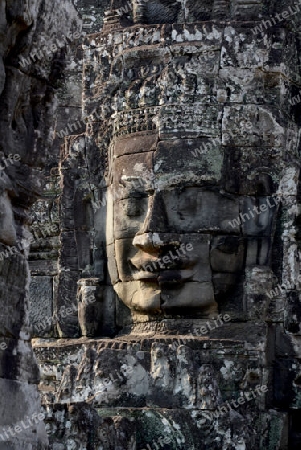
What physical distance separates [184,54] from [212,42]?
33cm

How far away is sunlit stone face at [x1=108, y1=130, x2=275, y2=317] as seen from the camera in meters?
15.7

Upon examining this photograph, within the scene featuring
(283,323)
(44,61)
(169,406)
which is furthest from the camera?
(283,323)

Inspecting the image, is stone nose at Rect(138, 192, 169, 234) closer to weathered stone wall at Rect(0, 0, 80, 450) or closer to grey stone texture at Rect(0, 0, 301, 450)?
grey stone texture at Rect(0, 0, 301, 450)

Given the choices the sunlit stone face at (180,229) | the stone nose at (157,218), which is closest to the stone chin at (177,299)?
the sunlit stone face at (180,229)

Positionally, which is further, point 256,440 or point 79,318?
point 79,318

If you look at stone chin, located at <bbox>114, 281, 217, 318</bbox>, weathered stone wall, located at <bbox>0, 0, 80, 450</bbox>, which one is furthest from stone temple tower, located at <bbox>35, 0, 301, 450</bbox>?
weathered stone wall, located at <bbox>0, 0, 80, 450</bbox>

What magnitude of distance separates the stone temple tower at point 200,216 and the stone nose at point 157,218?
0.8 inches

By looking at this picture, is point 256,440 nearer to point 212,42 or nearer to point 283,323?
A: point 283,323

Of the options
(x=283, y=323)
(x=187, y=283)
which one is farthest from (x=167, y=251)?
(x=283, y=323)

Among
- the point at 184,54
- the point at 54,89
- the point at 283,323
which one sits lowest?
the point at 283,323

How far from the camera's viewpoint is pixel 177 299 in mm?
15805

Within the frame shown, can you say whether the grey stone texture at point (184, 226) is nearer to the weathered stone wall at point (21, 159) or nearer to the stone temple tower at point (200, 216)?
the stone temple tower at point (200, 216)

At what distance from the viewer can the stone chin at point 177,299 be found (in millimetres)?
15797

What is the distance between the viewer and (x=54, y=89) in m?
9.48
